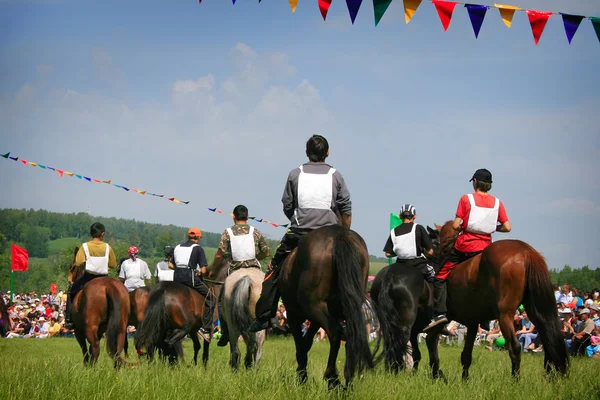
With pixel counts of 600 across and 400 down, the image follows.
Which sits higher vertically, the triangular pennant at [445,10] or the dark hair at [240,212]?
the triangular pennant at [445,10]

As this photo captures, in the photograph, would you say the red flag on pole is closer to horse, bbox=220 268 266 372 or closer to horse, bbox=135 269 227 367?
horse, bbox=135 269 227 367

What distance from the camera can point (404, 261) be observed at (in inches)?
470

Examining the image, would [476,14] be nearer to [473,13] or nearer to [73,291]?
[473,13]

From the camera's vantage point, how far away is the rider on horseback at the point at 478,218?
34.3ft

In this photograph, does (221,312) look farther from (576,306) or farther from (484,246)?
(576,306)

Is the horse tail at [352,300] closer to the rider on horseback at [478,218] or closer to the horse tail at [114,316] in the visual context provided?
the rider on horseback at [478,218]

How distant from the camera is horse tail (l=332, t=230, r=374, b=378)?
7445 mm

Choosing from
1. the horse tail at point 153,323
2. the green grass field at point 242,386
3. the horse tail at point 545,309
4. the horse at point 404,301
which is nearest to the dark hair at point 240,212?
the horse tail at point 153,323

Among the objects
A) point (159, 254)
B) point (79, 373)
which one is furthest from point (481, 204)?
point (159, 254)

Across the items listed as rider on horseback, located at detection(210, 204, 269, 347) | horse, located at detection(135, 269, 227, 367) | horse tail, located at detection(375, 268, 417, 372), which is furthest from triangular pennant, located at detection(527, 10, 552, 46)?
horse, located at detection(135, 269, 227, 367)

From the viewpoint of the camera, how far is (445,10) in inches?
404

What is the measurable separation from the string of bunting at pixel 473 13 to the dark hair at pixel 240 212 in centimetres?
379

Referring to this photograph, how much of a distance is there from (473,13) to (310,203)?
383cm

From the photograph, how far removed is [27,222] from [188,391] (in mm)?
204644
